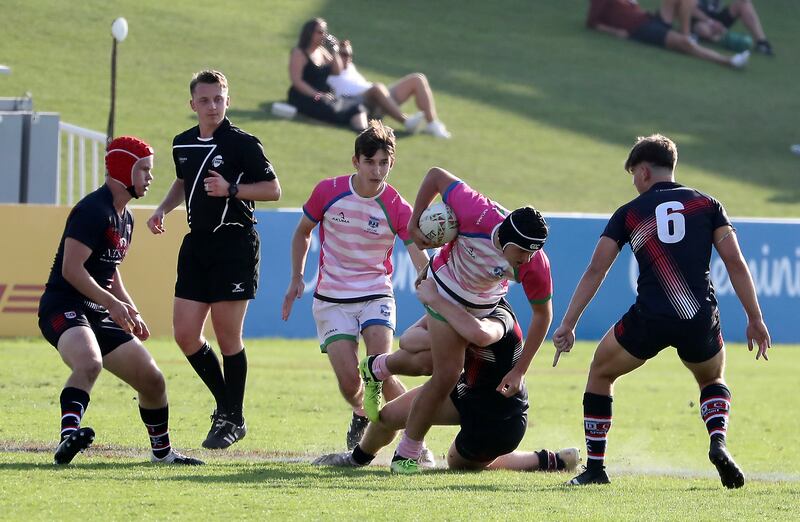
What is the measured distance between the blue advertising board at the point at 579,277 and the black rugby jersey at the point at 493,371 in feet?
23.5

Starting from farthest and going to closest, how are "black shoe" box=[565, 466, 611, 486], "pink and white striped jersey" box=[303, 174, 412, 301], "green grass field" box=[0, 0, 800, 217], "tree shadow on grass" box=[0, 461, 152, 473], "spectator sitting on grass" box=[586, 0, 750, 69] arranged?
1. "spectator sitting on grass" box=[586, 0, 750, 69]
2. "green grass field" box=[0, 0, 800, 217]
3. "pink and white striped jersey" box=[303, 174, 412, 301]
4. "black shoe" box=[565, 466, 611, 486]
5. "tree shadow on grass" box=[0, 461, 152, 473]

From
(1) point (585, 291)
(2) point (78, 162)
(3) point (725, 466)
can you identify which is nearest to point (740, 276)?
(1) point (585, 291)

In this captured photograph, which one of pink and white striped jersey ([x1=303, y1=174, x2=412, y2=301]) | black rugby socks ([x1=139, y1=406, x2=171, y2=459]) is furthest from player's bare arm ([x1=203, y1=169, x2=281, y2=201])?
black rugby socks ([x1=139, y1=406, x2=171, y2=459])

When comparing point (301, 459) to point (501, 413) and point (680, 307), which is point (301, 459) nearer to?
point (501, 413)

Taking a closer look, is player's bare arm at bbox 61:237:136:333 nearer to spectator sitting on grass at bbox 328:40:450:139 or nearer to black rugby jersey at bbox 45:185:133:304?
black rugby jersey at bbox 45:185:133:304

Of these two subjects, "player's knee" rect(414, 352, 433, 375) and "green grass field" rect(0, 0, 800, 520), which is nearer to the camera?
"green grass field" rect(0, 0, 800, 520)

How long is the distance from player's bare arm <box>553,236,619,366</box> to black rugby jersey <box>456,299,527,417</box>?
44cm

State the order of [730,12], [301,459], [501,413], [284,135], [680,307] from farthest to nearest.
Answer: [730,12] < [284,135] < [301,459] < [501,413] < [680,307]

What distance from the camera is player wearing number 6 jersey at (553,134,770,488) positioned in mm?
7301

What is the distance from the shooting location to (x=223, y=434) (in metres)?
8.66

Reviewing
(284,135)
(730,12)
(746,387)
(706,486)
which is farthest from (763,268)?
(730,12)

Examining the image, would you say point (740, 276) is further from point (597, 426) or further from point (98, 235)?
point (98, 235)

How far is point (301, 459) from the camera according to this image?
8.38 m

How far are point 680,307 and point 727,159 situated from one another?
18.1 metres
